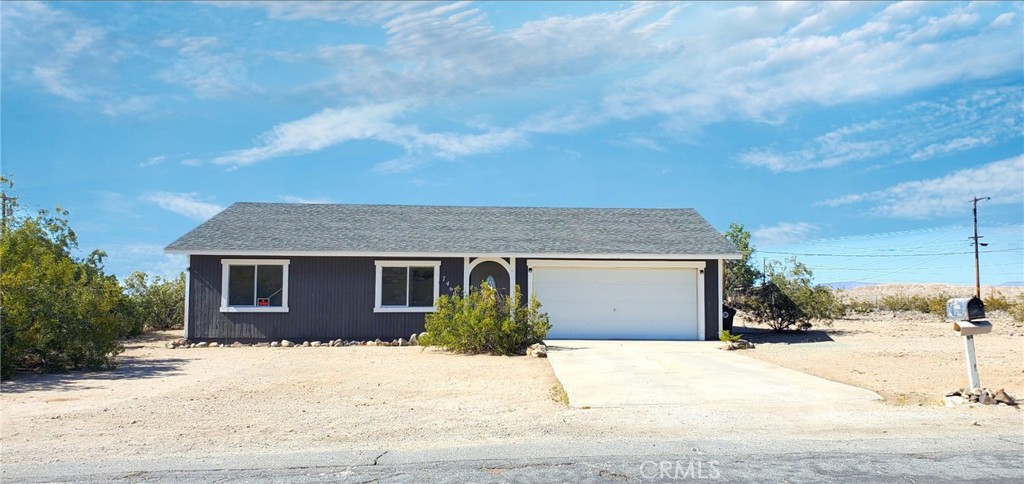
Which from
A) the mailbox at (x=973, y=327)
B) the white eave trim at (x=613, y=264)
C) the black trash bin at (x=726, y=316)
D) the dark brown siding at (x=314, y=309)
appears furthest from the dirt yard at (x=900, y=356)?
the dark brown siding at (x=314, y=309)

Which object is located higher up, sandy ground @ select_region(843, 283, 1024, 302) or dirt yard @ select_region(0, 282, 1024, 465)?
sandy ground @ select_region(843, 283, 1024, 302)

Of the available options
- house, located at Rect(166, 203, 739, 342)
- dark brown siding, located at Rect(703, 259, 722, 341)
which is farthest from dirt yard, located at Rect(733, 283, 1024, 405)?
house, located at Rect(166, 203, 739, 342)

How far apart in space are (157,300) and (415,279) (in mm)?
10644

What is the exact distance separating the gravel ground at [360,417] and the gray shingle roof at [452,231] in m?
7.40

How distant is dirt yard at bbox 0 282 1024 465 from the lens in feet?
25.8

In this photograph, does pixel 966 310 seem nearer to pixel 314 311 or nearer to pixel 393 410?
pixel 393 410

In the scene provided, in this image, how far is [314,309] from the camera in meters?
20.6

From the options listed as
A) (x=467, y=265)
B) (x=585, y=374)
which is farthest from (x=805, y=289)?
(x=585, y=374)

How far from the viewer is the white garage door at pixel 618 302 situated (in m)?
21.0

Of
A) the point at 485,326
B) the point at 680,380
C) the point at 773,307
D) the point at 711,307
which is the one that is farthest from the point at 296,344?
the point at 773,307

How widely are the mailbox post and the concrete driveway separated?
49.9 inches

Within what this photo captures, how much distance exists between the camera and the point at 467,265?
20969 millimetres

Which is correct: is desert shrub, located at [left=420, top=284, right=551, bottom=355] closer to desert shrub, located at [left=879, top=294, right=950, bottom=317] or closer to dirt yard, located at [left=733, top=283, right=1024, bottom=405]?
dirt yard, located at [left=733, top=283, right=1024, bottom=405]

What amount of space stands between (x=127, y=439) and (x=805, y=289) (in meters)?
20.8
